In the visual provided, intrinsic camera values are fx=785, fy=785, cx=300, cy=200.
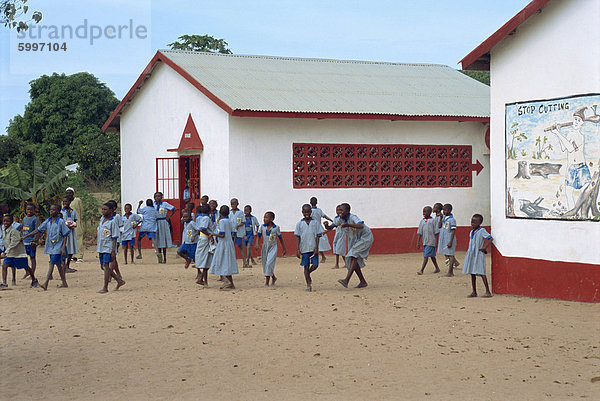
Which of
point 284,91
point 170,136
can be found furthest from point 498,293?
point 170,136

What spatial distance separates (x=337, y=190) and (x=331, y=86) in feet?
10.1

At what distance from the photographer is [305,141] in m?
17.5

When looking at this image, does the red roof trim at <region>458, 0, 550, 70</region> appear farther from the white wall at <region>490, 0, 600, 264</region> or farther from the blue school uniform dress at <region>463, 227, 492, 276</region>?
the blue school uniform dress at <region>463, 227, 492, 276</region>

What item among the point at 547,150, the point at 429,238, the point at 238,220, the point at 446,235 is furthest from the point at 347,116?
the point at 547,150

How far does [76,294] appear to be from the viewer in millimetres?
11805

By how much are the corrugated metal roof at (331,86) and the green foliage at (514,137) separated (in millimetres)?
6433

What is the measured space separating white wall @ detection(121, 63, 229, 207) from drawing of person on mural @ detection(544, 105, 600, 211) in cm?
810

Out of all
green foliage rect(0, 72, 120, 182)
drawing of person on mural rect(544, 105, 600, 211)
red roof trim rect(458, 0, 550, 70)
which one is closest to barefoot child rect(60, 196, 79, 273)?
red roof trim rect(458, 0, 550, 70)

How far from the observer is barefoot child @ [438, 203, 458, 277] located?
1362 cm

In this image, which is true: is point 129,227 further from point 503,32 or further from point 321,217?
point 503,32

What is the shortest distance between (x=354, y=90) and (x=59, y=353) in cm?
1292

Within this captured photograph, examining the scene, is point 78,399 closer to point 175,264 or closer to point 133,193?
point 175,264

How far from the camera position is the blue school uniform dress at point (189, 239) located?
1397 cm

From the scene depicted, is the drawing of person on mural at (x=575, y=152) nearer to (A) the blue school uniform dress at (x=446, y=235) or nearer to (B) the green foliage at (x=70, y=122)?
(A) the blue school uniform dress at (x=446, y=235)
